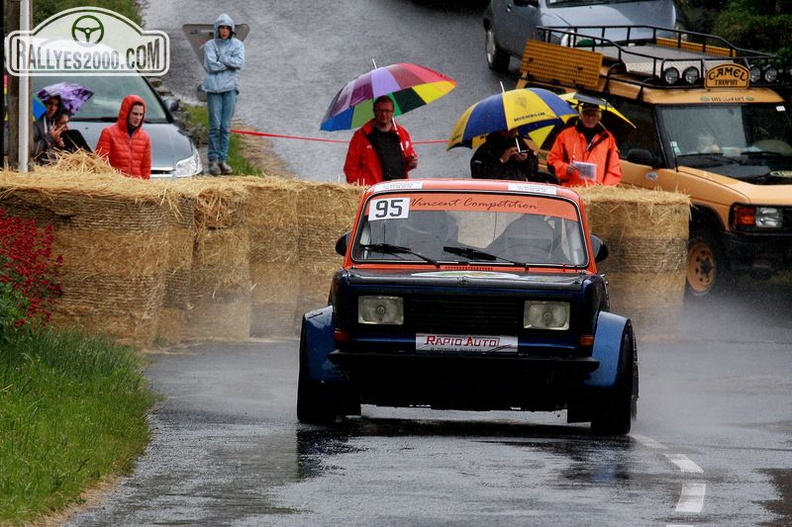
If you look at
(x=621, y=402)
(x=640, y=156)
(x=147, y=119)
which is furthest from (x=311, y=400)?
(x=147, y=119)

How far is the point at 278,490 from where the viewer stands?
939cm

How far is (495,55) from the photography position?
3244 cm

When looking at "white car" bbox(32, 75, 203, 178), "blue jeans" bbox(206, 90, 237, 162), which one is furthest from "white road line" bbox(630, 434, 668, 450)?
"blue jeans" bbox(206, 90, 237, 162)

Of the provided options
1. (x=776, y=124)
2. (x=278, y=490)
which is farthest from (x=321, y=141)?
(x=278, y=490)

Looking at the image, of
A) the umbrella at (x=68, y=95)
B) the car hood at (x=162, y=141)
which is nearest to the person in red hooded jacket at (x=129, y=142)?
the umbrella at (x=68, y=95)

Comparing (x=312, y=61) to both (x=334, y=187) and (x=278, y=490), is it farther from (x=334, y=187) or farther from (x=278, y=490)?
(x=278, y=490)

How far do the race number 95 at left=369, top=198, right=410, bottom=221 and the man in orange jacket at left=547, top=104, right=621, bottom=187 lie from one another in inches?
257

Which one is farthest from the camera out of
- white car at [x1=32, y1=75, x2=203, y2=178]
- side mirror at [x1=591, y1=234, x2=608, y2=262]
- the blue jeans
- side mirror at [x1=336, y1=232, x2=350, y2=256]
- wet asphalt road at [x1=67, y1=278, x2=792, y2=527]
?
the blue jeans

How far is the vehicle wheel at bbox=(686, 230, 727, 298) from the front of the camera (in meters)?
20.7

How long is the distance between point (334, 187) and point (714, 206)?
4.68 m

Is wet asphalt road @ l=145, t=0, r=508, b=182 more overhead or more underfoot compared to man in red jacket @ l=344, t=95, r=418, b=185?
more overhead

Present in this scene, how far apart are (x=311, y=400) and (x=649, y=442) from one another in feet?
6.94

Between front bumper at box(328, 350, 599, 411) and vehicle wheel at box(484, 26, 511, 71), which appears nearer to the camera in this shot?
front bumper at box(328, 350, 599, 411)

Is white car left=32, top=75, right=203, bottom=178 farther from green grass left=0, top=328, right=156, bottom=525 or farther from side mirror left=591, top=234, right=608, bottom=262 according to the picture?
side mirror left=591, top=234, right=608, bottom=262
